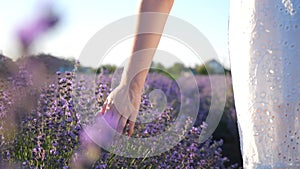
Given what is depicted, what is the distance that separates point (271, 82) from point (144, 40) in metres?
0.38

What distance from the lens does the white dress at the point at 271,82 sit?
124 cm

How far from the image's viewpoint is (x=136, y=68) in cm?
140

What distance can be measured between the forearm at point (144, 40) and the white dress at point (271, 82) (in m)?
0.26

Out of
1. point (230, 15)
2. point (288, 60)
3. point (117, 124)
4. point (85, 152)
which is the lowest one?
point (85, 152)

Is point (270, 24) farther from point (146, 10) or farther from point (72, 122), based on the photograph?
point (72, 122)

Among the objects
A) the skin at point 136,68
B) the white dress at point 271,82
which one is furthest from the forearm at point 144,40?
the white dress at point 271,82

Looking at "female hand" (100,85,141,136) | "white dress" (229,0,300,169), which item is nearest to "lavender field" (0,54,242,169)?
"female hand" (100,85,141,136)

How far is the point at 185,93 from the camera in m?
5.20

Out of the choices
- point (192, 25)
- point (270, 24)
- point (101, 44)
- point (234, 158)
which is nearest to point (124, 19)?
point (101, 44)

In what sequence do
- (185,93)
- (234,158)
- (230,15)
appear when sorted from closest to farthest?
(230,15) < (234,158) < (185,93)

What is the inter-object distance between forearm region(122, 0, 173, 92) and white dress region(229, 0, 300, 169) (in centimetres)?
26

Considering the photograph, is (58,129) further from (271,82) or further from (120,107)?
(271,82)

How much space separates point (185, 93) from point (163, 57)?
7.95 ft

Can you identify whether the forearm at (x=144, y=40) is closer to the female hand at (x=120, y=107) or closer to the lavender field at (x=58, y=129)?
the female hand at (x=120, y=107)
